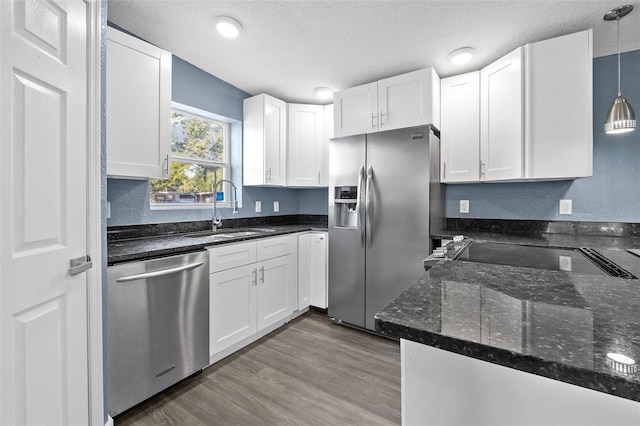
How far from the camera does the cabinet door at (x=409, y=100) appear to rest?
8.07 ft

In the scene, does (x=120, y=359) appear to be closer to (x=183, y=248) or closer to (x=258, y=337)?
(x=183, y=248)

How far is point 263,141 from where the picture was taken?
9.74ft

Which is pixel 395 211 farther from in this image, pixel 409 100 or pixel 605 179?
pixel 605 179

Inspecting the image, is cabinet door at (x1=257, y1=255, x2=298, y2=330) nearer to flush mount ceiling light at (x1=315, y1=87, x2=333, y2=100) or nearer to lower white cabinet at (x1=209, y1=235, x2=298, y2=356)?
lower white cabinet at (x1=209, y1=235, x2=298, y2=356)

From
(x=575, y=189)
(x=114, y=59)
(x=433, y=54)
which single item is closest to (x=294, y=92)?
(x=433, y=54)

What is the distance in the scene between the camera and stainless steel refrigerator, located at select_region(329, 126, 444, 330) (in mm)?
2411

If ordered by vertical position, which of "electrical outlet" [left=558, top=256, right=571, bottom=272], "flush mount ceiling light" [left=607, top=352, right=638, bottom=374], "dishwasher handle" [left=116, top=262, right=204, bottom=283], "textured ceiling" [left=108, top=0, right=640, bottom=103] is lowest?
"dishwasher handle" [left=116, top=262, right=204, bottom=283]

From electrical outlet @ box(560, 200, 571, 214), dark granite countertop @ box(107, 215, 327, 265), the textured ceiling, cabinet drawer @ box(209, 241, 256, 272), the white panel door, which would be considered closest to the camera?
the white panel door

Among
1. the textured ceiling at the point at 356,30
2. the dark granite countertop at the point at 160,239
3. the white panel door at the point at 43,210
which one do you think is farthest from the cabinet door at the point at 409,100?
the white panel door at the point at 43,210

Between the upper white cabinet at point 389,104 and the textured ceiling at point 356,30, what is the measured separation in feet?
0.42

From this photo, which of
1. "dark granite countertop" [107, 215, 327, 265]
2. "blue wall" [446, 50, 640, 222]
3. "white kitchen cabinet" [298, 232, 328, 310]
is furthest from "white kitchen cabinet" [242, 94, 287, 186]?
"blue wall" [446, 50, 640, 222]

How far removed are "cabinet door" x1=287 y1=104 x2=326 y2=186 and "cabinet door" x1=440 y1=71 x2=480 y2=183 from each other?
1311 millimetres

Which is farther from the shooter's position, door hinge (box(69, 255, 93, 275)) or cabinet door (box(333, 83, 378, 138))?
cabinet door (box(333, 83, 378, 138))

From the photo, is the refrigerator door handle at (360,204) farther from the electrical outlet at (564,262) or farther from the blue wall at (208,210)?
the electrical outlet at (564,262)
